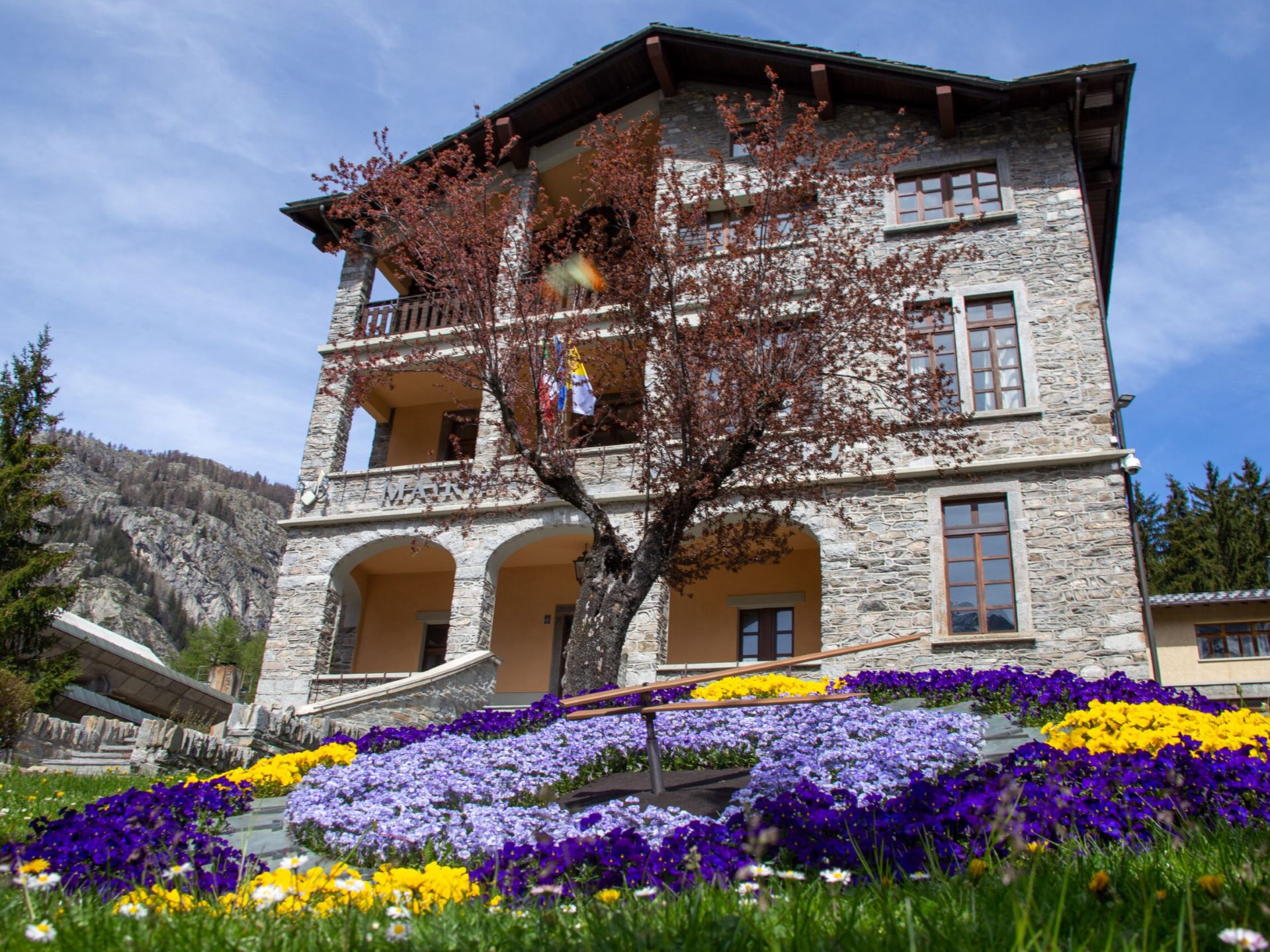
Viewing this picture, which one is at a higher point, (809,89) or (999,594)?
(809,89)

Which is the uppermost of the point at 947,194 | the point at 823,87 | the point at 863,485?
the point at 823,87

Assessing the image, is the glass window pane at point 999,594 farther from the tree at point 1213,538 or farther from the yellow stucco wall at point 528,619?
the tree at point 1213,538

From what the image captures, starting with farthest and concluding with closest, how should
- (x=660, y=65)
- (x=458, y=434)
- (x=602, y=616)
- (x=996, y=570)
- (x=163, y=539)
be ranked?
(x=163, y=539) < (x=458, y=434) < (x=660, y=65) < (x=996, y=570) < (x=602, y=616)

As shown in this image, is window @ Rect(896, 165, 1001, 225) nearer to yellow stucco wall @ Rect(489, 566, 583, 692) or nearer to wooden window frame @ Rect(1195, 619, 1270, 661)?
yellow stucco wall @ Rect(489, 566, 583, 692)

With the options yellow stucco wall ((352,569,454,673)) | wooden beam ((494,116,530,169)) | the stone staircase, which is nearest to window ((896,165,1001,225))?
wooden beam ((494,116,530,169))

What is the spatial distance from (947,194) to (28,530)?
17744mm

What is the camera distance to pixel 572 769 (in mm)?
7020

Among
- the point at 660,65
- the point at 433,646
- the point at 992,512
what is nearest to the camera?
the point at 992,512

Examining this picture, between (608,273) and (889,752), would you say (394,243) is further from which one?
(889,752)

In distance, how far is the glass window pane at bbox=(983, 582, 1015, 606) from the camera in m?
13.3

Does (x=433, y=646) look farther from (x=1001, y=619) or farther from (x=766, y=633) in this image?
(x=1001, y=619)

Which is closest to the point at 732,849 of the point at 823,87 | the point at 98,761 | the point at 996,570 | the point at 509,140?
the point at 98,761

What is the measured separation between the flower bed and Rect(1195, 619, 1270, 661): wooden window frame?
1804 centimetres

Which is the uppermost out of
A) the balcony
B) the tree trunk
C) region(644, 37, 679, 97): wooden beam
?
region(644, 37, 679, 97): wooden beam
